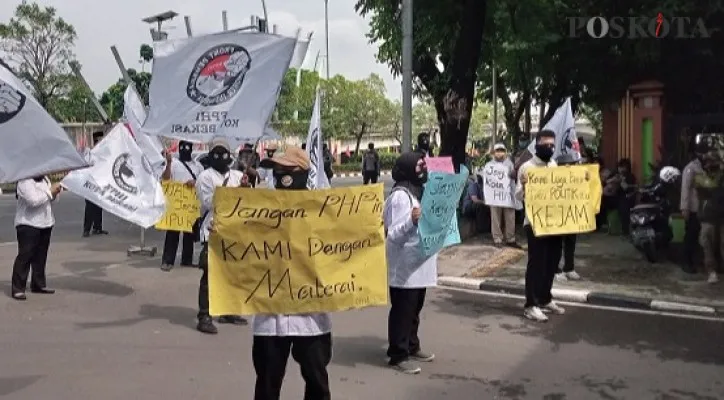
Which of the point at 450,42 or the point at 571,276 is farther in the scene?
the point at 450,42

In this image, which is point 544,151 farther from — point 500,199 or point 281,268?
point 500,199

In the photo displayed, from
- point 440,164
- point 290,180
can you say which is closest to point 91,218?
point 440,164

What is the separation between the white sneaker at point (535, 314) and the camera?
782 cm

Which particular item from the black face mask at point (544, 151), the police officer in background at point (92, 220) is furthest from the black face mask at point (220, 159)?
the police officer in background at point (92, 220)

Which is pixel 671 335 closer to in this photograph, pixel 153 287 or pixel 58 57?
pixel 153 287

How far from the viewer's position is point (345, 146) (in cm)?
6712

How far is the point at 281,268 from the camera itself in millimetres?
4219

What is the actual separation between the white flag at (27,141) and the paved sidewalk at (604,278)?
18.6 ft

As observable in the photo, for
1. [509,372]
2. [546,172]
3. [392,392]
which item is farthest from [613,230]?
[392,392]

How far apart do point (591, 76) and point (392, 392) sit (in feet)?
35.7

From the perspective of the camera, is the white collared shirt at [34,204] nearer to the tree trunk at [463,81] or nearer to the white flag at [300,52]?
the white flag at [300,52]

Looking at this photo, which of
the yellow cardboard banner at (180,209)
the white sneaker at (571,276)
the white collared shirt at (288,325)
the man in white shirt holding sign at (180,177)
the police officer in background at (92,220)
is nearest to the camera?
the white collared shirt at (288,325)

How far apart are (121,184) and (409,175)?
5.01m

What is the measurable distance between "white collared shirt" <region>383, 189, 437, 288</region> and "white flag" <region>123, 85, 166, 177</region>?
18.7 ft
